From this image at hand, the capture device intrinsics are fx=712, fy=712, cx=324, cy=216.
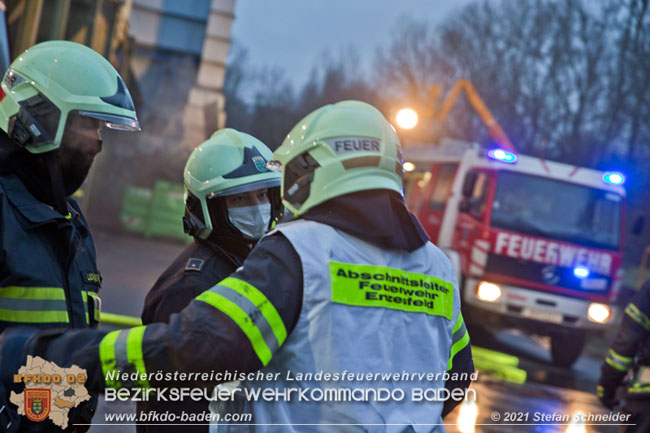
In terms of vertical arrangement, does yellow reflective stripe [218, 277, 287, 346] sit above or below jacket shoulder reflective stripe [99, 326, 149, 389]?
above

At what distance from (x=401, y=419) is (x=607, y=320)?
9.02 metres

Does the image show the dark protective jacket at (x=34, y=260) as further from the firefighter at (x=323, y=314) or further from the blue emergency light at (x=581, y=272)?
the blue emergency light at (x=581, y=272)

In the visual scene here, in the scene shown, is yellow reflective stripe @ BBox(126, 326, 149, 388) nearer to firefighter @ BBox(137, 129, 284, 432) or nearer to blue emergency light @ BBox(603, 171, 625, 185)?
firefighter @ BBox(137, 129, 284, 432)

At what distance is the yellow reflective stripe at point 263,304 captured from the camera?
5.66 feet

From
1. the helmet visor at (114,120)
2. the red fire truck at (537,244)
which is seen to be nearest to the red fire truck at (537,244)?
the red fire truck at (537,244)

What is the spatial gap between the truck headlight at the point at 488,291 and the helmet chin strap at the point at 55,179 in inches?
313

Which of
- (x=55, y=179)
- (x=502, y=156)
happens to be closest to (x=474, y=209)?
(x=502, y=156)

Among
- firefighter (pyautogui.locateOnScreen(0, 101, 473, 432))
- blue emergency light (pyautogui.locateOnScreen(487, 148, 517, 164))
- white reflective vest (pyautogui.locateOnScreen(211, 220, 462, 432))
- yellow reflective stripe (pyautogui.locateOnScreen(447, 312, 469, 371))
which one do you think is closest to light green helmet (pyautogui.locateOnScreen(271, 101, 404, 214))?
firefighter (pyautogui.locateOnScreen(0, 101, 473, 432))

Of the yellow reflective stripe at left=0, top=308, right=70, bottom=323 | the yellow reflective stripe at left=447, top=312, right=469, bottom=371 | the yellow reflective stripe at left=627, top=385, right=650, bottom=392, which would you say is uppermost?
the yellow reflective stripe at left=447, top=312, right=469, bottom=371

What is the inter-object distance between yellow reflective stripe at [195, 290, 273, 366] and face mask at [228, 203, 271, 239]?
111 centimetres

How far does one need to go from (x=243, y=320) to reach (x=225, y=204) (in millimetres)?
1219

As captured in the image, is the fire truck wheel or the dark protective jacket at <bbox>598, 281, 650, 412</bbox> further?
the fire truck wheel

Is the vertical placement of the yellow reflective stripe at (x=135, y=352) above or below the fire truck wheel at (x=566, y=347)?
above

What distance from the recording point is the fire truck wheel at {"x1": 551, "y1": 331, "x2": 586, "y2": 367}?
412 inches
